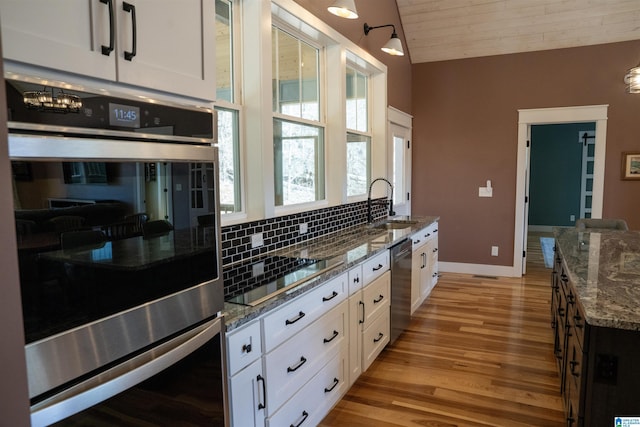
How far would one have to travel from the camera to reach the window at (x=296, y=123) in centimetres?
315

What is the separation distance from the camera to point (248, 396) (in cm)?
170

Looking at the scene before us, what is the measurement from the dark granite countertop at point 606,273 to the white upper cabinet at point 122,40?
166cm

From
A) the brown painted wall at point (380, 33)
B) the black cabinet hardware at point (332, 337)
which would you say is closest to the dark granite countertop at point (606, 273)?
the black cabinet hardware at point (332, 337)

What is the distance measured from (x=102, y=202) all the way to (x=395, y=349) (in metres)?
2.91

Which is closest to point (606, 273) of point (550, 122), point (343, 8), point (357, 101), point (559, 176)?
point (343, 8)

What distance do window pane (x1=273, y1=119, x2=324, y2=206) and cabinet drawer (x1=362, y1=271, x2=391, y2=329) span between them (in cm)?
88

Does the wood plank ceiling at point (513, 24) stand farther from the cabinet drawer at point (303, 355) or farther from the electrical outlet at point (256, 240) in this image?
the cabinet drawer at point (303, 355)

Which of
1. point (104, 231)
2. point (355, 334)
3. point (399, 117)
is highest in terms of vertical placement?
point (399, 117)

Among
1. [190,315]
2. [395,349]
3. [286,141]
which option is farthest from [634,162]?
[190,315]

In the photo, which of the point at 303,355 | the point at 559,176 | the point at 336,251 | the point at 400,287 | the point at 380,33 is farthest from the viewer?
the point at 559,176

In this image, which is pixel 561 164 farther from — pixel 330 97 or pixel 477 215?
→ pixel 330 97

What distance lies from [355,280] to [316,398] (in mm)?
724

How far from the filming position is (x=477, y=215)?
5.95 meters

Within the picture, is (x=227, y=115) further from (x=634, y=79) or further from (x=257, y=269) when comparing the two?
(x=634, y=79)
